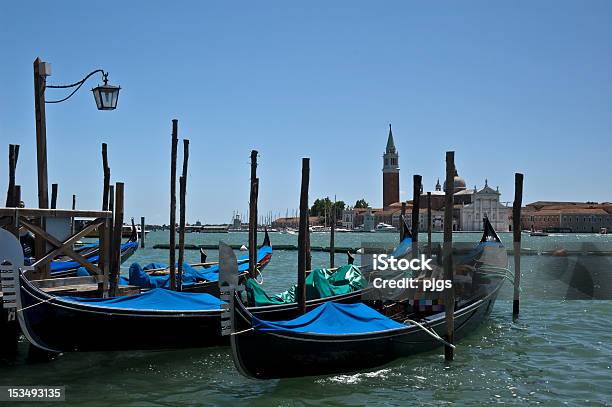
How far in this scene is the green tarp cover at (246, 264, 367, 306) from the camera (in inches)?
352

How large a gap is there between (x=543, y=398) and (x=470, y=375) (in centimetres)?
93

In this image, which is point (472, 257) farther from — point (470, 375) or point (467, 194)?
point (467, 194)

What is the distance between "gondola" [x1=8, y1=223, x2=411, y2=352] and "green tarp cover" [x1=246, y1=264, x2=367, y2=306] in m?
0.38

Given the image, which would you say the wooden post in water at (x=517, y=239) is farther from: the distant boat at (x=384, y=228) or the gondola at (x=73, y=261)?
the distant boat at (x=384, y=228)

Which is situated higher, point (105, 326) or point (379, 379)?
point (105, 326)

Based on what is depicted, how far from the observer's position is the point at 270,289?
17156mm

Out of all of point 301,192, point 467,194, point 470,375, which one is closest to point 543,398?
point 470,375

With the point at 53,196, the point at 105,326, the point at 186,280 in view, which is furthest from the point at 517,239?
the point at 53,196

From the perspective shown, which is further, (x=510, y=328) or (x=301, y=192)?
(x=510, y=328)

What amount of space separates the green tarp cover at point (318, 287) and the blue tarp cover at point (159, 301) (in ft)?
2.37

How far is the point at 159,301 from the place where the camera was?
7785 mm

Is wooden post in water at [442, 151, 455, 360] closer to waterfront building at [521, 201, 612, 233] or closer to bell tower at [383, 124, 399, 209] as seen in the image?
waterfront building at [521, 201, 612, 233]

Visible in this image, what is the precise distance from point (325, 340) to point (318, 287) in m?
3.05

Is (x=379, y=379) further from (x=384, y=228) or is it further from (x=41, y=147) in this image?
(x=384, y=228)
